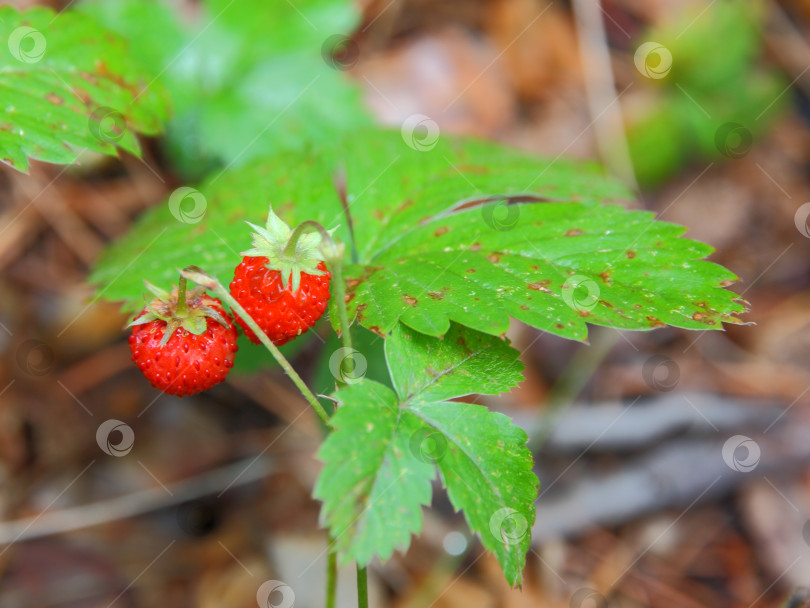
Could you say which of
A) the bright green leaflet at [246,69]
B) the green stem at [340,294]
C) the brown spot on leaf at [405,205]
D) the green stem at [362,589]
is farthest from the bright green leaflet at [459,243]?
the bright green leaflet at [246,69]

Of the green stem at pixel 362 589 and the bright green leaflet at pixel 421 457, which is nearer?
the bright green leaflet at pixel 421 457

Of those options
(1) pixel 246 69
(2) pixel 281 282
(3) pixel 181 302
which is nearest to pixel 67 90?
(3) pixel 181 302

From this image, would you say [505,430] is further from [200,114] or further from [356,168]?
[200,114]

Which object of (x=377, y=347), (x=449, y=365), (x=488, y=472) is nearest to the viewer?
(x=488, y=472)

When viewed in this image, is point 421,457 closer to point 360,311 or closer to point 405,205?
point 360,311

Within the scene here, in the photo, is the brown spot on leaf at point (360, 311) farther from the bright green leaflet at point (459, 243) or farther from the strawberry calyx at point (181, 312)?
the strawberry calyx at point (181, 312)

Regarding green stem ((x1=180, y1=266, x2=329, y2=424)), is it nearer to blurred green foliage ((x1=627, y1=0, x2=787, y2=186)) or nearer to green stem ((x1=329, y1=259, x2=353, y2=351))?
green stem ((x1=329, y1=259, x2=353, y2=351))
